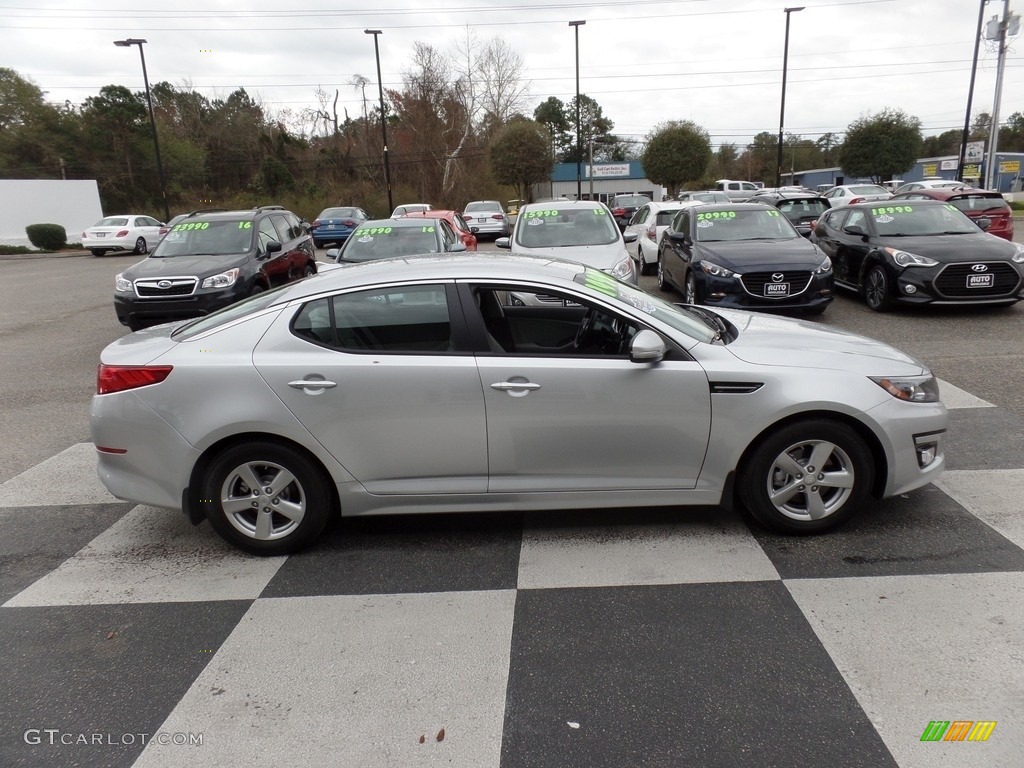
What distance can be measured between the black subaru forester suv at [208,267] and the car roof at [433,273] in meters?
5.90

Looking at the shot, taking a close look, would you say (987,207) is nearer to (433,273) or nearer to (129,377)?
(433,273)

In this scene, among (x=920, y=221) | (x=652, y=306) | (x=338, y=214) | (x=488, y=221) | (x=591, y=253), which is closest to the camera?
(x=652, y=306)

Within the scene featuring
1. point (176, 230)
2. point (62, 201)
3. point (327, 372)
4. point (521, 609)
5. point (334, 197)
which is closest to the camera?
point (521, 609)

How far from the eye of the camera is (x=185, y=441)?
3.73 metres

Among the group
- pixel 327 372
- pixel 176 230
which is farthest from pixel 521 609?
pixel 176 230

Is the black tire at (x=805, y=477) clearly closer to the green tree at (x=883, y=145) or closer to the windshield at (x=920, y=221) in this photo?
the windshield at (x=920, y=221)

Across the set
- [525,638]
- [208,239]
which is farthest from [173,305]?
[525,638]

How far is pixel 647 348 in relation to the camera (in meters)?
3.61

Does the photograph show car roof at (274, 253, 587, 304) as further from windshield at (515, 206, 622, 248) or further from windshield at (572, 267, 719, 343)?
windshield at (515, 206, 622, 248)

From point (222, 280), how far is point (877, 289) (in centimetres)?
914

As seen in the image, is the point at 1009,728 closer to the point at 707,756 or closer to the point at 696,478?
the point at 707,756

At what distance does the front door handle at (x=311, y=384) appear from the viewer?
370cm

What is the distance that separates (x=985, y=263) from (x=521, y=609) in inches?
353

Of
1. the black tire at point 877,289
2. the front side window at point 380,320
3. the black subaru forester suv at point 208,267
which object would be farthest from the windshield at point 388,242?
the front side window at point 380,320
